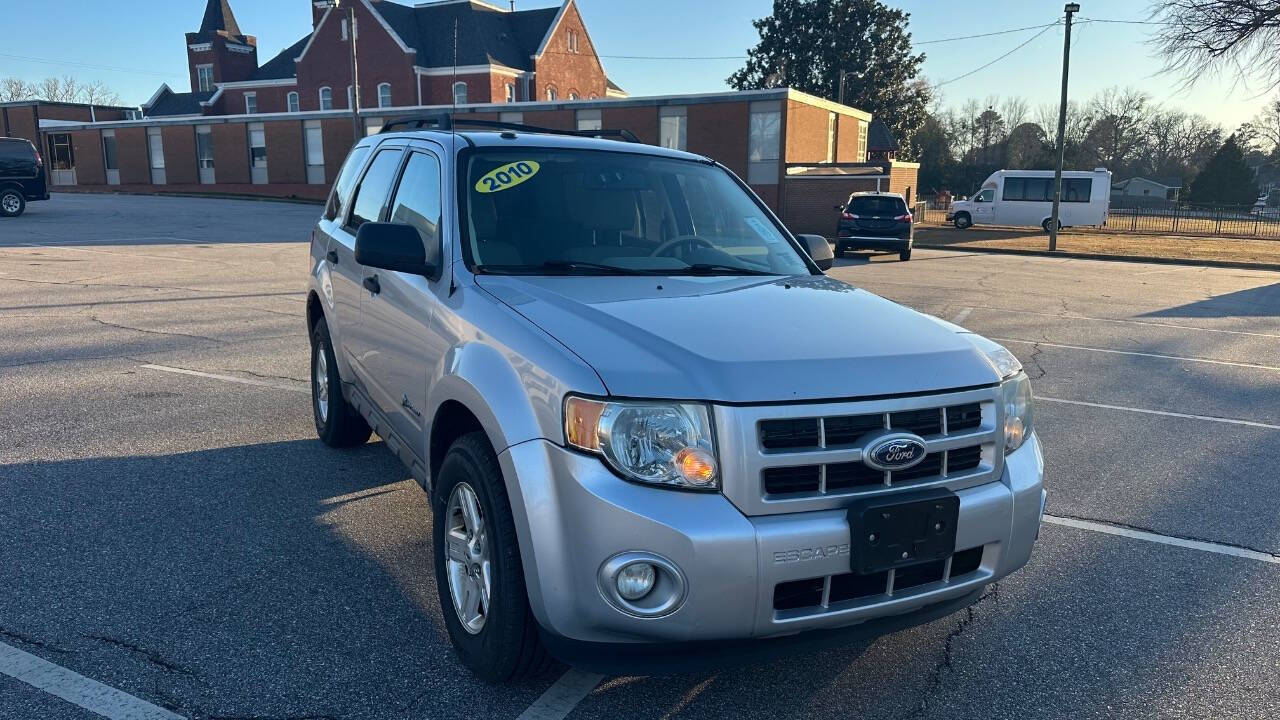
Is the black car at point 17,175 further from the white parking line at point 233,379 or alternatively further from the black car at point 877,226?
the white parking line at point 233,379

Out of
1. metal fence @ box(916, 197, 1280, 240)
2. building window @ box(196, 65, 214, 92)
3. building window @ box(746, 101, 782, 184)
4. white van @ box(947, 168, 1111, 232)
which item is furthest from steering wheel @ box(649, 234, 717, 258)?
building window @ box(196, 65, 214, 92)

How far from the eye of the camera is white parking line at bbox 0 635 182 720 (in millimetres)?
2920

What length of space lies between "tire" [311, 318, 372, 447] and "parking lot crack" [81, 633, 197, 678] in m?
2.18

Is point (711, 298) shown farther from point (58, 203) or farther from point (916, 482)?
point (58, 203)

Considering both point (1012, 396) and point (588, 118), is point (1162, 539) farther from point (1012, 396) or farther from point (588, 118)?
point (588, 118)

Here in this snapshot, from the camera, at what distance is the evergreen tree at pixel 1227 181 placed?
6981 cm

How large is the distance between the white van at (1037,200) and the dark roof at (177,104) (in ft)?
197

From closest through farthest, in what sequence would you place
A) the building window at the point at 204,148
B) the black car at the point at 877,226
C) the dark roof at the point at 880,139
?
the black car at the point at 877,226 → the building window at the point at 204,148 → the dark roof at the point at 880,139

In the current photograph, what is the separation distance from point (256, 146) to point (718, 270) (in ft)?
169

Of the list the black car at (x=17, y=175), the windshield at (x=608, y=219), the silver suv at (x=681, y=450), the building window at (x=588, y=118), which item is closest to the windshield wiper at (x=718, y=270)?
the windshield at (x=608, y=219)

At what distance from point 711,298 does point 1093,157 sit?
9947 cm

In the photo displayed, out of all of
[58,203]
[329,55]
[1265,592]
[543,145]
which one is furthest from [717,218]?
[329,55]

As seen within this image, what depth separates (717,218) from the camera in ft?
14.7

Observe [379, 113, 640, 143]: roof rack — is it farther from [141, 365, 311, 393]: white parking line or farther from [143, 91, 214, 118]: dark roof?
[143, 91, 214, 118]: dark roof
